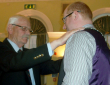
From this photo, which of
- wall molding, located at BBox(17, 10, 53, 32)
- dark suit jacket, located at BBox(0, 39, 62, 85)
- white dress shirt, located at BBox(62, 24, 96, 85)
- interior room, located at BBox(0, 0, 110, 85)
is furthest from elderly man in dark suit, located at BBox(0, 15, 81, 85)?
wall molding, located at BBox(17, 10, 53, 32)

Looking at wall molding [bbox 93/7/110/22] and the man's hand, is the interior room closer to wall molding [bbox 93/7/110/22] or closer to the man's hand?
wall molding [bbox 93/7/110/22]

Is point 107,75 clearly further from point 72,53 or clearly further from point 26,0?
point 26,0

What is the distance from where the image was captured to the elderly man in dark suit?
2.82 feet

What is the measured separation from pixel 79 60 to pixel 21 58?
442 mm

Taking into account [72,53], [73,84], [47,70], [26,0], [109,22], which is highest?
[26,0]

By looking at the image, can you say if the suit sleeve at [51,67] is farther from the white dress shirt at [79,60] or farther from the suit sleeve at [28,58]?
the white dress shirt at [79,60]

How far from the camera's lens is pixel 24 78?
1.24m

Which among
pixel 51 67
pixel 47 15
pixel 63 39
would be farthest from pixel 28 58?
pixel 47 15

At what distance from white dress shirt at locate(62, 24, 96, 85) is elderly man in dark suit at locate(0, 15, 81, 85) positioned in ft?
0.46

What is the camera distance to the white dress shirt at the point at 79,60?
0.62m

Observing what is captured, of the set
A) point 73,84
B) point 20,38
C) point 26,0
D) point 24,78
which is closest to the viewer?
point 73,84

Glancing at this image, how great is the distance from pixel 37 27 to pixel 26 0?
1.10 metres

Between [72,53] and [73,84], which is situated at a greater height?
[72,53]

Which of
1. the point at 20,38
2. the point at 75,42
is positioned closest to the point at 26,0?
the point at 20,38
